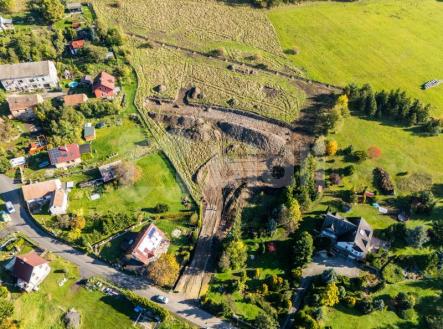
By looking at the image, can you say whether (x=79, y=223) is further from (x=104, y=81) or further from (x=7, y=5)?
(x=7, y=5)

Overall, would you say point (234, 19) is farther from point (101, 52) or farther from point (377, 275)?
point (377, 275)

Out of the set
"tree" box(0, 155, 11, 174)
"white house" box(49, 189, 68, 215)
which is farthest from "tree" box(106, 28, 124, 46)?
"white house" box(49, 189, 68, 215)

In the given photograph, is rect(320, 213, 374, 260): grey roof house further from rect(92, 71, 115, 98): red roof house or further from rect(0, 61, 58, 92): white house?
rect(0, 61, 58, 92): white house

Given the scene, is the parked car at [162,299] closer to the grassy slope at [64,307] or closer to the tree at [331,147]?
the grassy slope at [64,307]

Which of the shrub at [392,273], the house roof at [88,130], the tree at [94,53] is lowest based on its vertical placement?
the shrub at [392,273]

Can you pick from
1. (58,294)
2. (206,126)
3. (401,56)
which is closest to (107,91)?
(206,126)

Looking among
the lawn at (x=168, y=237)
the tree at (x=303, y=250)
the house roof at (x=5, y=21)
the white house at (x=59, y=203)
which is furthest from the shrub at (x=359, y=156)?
the house roof at (x=5, y=21)
